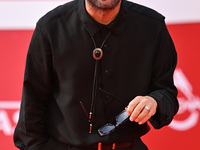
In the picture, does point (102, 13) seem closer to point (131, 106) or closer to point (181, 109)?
point (131, 106)

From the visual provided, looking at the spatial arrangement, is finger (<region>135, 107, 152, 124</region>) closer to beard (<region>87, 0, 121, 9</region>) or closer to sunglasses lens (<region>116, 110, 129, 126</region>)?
sunglasses lens (<region>116, 110, 129, 126</region>)

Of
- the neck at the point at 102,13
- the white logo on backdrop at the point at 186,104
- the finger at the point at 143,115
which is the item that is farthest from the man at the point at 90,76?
the white logo on backdrop at the point at 186,104

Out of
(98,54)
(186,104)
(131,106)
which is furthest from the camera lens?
(186,104)

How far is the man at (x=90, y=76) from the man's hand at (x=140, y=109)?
0.08 m

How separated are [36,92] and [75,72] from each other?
0.17 metres

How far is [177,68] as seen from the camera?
2.04m

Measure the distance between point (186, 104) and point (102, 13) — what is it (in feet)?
3.49

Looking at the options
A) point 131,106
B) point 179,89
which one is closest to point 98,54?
point 131,106

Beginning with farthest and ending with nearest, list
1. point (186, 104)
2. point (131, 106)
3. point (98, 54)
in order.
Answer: point (186, 104)
point (98, 54)
point (131, 106)

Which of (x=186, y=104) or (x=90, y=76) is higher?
(x=90, y=76)

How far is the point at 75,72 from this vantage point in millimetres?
1188

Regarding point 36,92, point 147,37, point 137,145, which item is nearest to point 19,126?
point 36,92

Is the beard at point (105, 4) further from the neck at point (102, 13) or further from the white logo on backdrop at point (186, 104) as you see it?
the white logo on backdrop at point (186, 104)

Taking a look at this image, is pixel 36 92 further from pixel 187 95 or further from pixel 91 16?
pixel 187 95
